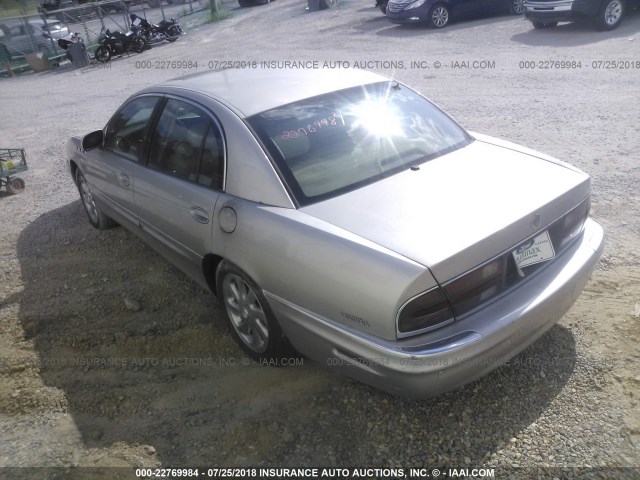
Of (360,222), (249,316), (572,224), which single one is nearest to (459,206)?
(360,222)

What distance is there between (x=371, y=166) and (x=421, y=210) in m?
0.57

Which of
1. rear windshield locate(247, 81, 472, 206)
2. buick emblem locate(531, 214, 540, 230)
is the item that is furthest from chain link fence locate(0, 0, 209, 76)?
buick emblem locate(531, 214, 540, 230)

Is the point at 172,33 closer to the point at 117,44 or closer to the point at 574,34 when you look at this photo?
the point at 117,44

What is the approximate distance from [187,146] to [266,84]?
670 millimetres

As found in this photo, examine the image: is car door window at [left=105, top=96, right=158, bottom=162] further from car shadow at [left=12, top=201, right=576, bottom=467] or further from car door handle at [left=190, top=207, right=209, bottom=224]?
car shadow at [left=12, top=201, right=576, bottom=467]

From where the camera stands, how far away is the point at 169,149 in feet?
12.8

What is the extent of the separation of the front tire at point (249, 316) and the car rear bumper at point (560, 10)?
12188mm

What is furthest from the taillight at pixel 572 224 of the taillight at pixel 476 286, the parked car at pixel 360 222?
the taillight at pixel 476 286

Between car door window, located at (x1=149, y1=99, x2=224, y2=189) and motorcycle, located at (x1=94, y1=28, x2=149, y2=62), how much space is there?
15877 mm

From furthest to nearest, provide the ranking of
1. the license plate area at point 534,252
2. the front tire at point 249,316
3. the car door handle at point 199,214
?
the car door handle at point 199,214, the front tire at point 249,316, the license plate area at point 534,252

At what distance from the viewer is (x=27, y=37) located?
1955 centimetres

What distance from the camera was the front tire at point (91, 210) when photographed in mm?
5442

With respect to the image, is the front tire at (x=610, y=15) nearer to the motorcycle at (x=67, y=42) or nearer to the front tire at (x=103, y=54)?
the front tire at (x=103, y=54)

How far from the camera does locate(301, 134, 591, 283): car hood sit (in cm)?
256
